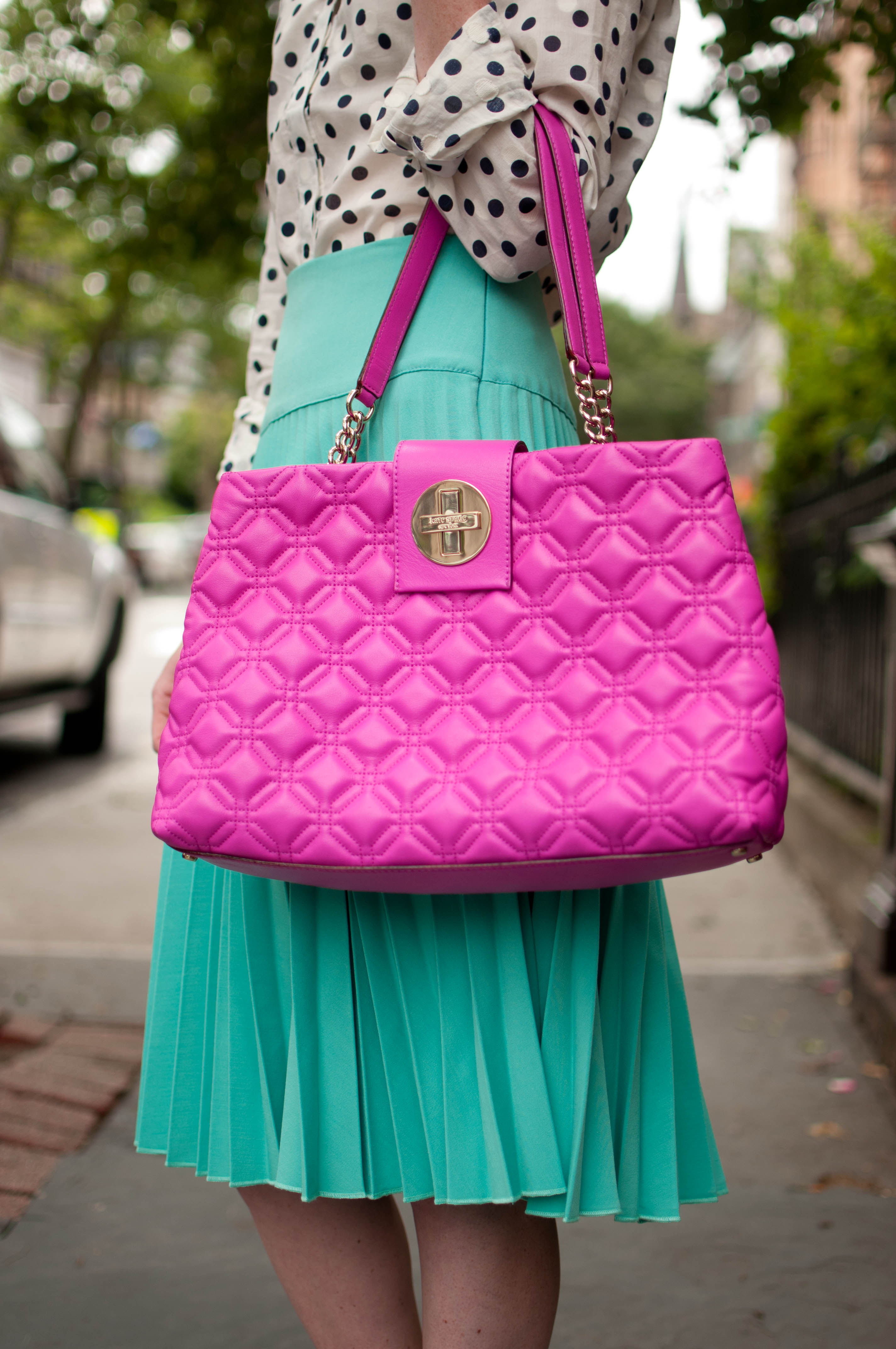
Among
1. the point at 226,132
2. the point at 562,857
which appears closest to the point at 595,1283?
the point at 562,857

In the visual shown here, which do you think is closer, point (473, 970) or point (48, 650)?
point (473, 970)

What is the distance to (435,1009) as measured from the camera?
1189 millimetres

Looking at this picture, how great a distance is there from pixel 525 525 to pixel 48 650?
5.66m

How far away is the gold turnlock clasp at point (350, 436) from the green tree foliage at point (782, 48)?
233 centimetres

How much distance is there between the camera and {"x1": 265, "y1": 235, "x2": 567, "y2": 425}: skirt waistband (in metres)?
1.20

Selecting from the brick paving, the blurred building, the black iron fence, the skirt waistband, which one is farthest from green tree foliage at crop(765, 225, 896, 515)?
the skirt waistband

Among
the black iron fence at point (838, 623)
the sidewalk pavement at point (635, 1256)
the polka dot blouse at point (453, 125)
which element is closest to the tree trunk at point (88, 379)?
the black iron fence at point (838, 623)

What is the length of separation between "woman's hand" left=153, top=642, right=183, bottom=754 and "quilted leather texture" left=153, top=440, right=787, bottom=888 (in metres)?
0.16

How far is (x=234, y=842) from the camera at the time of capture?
1101mm

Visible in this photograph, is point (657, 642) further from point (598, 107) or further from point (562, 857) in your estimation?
point (598, 107)

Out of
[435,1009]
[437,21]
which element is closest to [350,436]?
[437,21]

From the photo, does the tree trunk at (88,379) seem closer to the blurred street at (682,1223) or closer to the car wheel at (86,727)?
the car wheel at (86,727)

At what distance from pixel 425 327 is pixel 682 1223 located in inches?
69.3

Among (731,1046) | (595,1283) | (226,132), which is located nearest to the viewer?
(595,1283)
